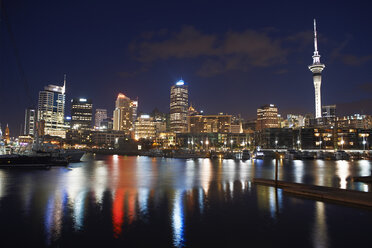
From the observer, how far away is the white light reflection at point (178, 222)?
13.7m

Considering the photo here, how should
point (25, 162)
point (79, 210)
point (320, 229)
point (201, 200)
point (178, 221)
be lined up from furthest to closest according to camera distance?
1. point (25, 162)
2. point (201, 200)
3. point (79, 210)
4. point (178, 221)
5. point (320, 229)

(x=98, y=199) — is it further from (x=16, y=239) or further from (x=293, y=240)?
(x=293, y=240)

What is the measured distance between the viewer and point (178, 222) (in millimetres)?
17062

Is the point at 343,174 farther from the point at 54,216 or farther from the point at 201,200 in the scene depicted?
the point at 54,216

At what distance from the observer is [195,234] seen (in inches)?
580

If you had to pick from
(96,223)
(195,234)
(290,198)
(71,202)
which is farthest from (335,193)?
(71,202)

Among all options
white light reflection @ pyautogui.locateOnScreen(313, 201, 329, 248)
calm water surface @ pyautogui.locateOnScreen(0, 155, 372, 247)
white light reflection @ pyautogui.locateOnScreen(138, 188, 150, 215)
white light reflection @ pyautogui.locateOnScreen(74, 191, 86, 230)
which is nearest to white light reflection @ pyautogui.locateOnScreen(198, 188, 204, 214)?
calm water surface @ pyautogui.locateOnScreen(0, 155, 372, 247)

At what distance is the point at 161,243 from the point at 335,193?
17.5 meters

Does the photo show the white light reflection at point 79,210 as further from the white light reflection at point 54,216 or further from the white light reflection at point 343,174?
the white light reflection at point 343,174

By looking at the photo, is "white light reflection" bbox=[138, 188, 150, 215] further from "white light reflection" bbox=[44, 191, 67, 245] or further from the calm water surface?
"white light reflection" bbox=[44, 191, 67, 245]

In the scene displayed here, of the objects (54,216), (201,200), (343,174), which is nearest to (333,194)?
(201,200)

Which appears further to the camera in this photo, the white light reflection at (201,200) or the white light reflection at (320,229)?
the white light reflection at (201,200)

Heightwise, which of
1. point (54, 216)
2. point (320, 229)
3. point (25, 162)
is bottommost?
point (320, 229)

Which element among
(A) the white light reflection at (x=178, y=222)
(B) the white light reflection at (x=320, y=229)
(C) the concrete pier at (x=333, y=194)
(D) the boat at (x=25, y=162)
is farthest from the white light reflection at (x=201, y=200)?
(D) the boat at (x=25, y=162)
